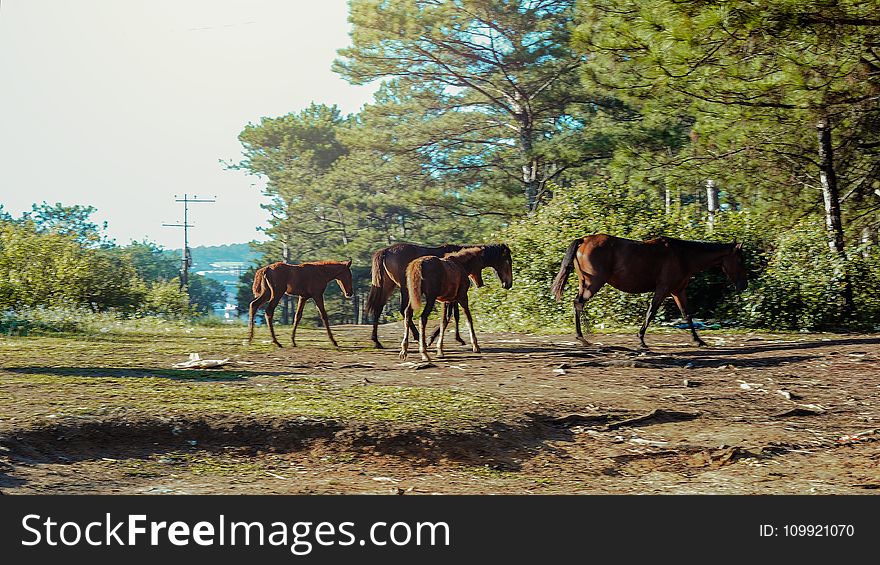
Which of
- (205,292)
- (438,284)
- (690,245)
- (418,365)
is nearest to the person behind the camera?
(418,365)

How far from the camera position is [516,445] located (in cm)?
774

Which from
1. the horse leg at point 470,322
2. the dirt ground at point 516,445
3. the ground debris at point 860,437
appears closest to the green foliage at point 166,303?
the horse leg at point 470,322

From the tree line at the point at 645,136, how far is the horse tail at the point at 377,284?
4.63m

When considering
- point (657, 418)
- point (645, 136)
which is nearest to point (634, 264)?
point (657, 418)

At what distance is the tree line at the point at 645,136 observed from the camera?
41.7ft

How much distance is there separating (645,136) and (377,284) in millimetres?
15589

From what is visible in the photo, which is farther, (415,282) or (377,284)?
(377,284)

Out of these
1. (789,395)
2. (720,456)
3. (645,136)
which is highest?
(645,136)

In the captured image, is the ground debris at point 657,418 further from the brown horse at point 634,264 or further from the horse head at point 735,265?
the horse head at point 735,265

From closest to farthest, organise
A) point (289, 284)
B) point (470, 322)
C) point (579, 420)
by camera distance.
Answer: point (579, 420), point (470, 322), point (289, 284)

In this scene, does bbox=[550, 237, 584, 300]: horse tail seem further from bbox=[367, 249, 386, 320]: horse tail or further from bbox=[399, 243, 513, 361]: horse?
bbox=[367, 249, 386, 320]: horse tail

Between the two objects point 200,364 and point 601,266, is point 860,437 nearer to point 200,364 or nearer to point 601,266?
point 601,266

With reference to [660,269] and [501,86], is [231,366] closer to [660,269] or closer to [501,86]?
[660,269]

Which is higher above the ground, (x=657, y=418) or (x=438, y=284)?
(x=438, y=284)
